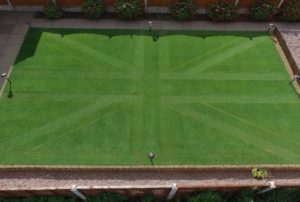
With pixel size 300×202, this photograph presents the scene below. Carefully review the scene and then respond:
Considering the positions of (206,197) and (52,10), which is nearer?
(206,197)

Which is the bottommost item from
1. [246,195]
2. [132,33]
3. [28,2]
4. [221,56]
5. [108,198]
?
[108,198]

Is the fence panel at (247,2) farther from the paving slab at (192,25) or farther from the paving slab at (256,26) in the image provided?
the paving slab at (192,25)

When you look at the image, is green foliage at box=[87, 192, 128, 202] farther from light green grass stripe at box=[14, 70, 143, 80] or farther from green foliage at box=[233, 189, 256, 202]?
light green grass stripe at box=[14, 70, 143, 80]

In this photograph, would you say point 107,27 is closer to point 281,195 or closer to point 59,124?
point 59,124

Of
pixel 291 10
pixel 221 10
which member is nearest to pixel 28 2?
pixel 221 10

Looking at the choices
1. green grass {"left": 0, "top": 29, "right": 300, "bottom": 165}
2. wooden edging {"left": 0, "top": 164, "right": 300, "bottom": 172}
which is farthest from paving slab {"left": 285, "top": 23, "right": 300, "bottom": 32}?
wooden edging {"left": 0, "top": 164, "right": 300, "bottom": 172}

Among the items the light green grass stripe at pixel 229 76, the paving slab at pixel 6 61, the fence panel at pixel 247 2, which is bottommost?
the light green grass stripe at pixel 229 76

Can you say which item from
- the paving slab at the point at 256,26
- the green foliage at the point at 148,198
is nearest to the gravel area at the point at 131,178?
the green foliage at the point at 148,198

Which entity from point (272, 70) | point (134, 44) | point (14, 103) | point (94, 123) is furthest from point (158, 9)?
point (14, 103)
